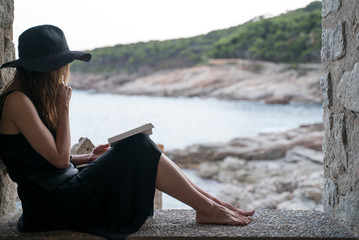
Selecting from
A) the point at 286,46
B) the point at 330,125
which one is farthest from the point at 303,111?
the point at 330,125

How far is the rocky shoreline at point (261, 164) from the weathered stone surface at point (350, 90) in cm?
605

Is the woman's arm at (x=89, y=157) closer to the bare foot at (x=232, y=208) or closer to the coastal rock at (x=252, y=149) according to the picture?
the bare foot at (x=232, y=208)

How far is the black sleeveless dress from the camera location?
166 centimetres

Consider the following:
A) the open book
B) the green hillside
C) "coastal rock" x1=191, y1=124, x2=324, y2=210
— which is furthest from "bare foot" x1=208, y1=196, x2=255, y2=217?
the green hillside

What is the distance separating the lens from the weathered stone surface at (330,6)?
5.65 ft

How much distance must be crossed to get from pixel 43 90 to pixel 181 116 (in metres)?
21.4

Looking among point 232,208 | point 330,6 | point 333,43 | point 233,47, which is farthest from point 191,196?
point 233,47

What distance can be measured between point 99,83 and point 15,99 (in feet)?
69.5

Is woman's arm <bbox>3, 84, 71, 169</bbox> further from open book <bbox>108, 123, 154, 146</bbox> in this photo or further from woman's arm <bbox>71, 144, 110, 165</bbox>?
woman's arm <bbox>71, 144, 110, 165</bbox>

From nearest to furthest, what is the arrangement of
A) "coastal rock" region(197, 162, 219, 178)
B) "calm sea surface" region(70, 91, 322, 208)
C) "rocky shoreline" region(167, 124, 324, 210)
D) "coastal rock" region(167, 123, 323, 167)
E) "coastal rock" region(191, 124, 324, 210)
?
"coastal rock" region(191, 124, 324, 210) < "rocky shoreline" region(167, 124, 324, 210) < "coastal rock" region(197, 162, 219, 178) < "coastal rock" region(167, 123, 323, 167) < "calm sea surface" region(70, 91, 322, 208)

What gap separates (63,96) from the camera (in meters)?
1.67

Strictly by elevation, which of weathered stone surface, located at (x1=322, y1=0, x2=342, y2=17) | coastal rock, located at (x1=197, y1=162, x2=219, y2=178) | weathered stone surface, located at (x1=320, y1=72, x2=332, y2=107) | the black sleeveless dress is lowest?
coastal rock, located at (x1=197, y1=162, x2=219, y2=178)

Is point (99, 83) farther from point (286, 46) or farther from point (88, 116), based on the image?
point (286, 46)

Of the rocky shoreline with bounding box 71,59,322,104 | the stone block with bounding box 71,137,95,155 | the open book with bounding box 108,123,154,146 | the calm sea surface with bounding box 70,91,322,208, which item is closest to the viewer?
the open book with bounding box 108,123,154,146
